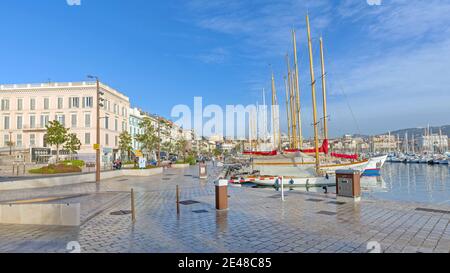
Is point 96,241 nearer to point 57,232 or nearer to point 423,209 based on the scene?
point 57,232

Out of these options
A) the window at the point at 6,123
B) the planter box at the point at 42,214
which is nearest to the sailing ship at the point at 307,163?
the planter box at the point at 42,214

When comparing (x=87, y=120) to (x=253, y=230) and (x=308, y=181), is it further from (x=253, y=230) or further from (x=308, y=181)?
(x=253, y=230)

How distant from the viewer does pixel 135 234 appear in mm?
7527

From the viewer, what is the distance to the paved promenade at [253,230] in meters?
6.36

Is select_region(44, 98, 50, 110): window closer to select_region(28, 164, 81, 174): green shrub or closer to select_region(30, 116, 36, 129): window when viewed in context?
select_region(30, 116, 36, 129): window

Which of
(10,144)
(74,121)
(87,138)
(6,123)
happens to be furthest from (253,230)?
(6,123)

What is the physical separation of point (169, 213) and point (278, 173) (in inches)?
824

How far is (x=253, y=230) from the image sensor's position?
7816 millimetres

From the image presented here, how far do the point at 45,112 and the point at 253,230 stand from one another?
59.2 meters

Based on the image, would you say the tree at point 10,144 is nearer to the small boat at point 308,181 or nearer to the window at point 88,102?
the window at point 88,102

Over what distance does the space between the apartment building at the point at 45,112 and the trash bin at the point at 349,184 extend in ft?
161
